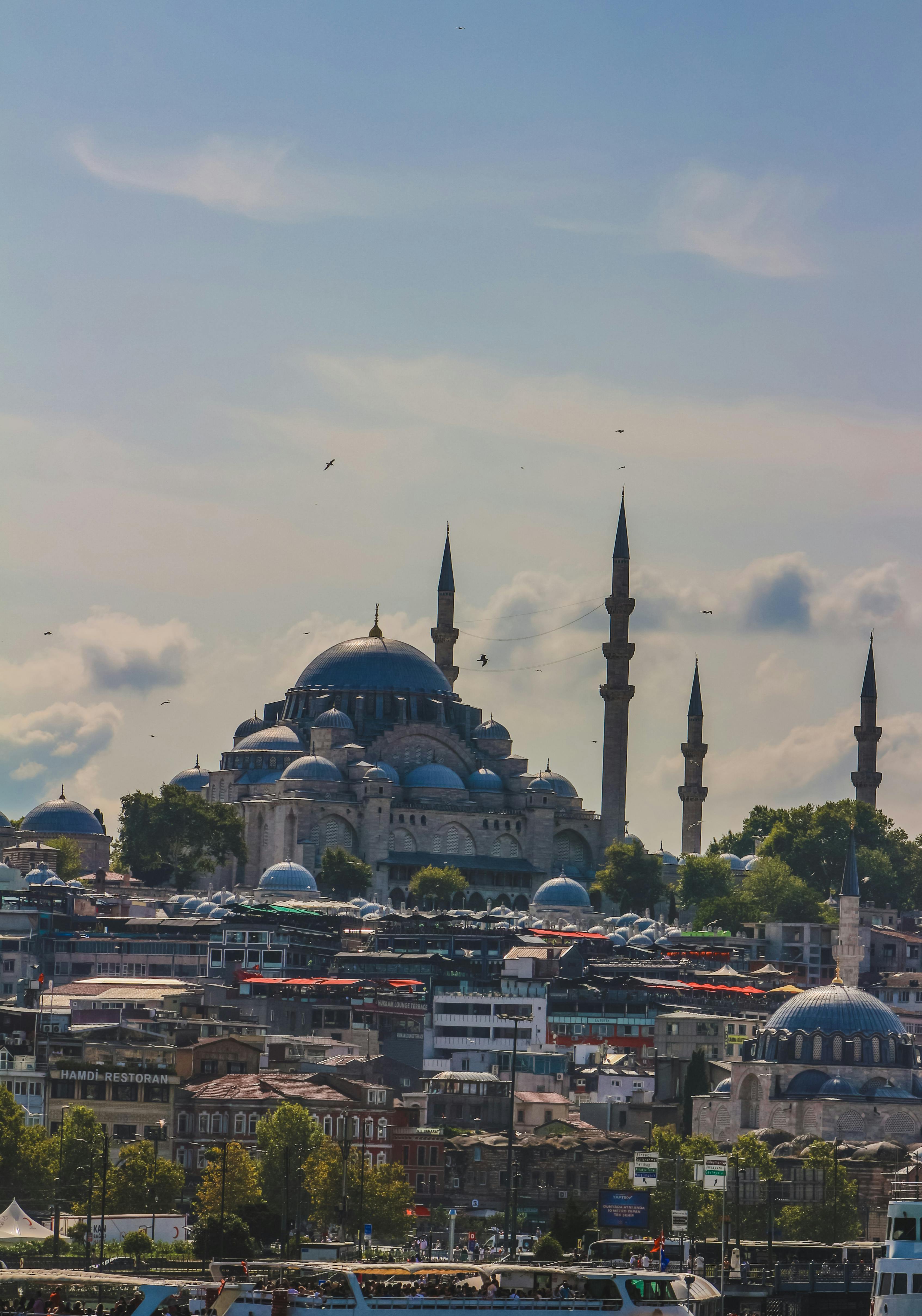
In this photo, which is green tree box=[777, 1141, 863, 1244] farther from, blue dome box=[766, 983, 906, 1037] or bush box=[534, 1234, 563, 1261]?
blue dome box=[766, 983, 906, 1037]

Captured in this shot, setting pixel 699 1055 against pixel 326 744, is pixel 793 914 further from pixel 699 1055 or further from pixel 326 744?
pixel 699 1055

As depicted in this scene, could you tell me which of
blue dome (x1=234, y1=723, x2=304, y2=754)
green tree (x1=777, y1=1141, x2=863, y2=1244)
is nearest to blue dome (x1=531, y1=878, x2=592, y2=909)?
blue dome (x1=234, y1=723, x2=304, y2=754)

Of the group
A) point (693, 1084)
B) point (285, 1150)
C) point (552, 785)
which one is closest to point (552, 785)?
point (552, 785)

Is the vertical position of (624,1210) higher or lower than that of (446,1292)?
higher

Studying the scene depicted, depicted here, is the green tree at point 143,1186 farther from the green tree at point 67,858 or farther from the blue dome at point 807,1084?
the green tree at point 67,858

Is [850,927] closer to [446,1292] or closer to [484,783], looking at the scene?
[484,783]

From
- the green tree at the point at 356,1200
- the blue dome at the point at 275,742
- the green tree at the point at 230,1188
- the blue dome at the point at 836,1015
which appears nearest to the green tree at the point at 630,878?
the blue dome at the point at 275,742

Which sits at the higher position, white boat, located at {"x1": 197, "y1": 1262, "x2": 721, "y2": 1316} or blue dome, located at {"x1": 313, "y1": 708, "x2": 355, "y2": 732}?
blue dome, located at {"x1": 313, "y1": 708, "x2": 355, "y2": 732}
